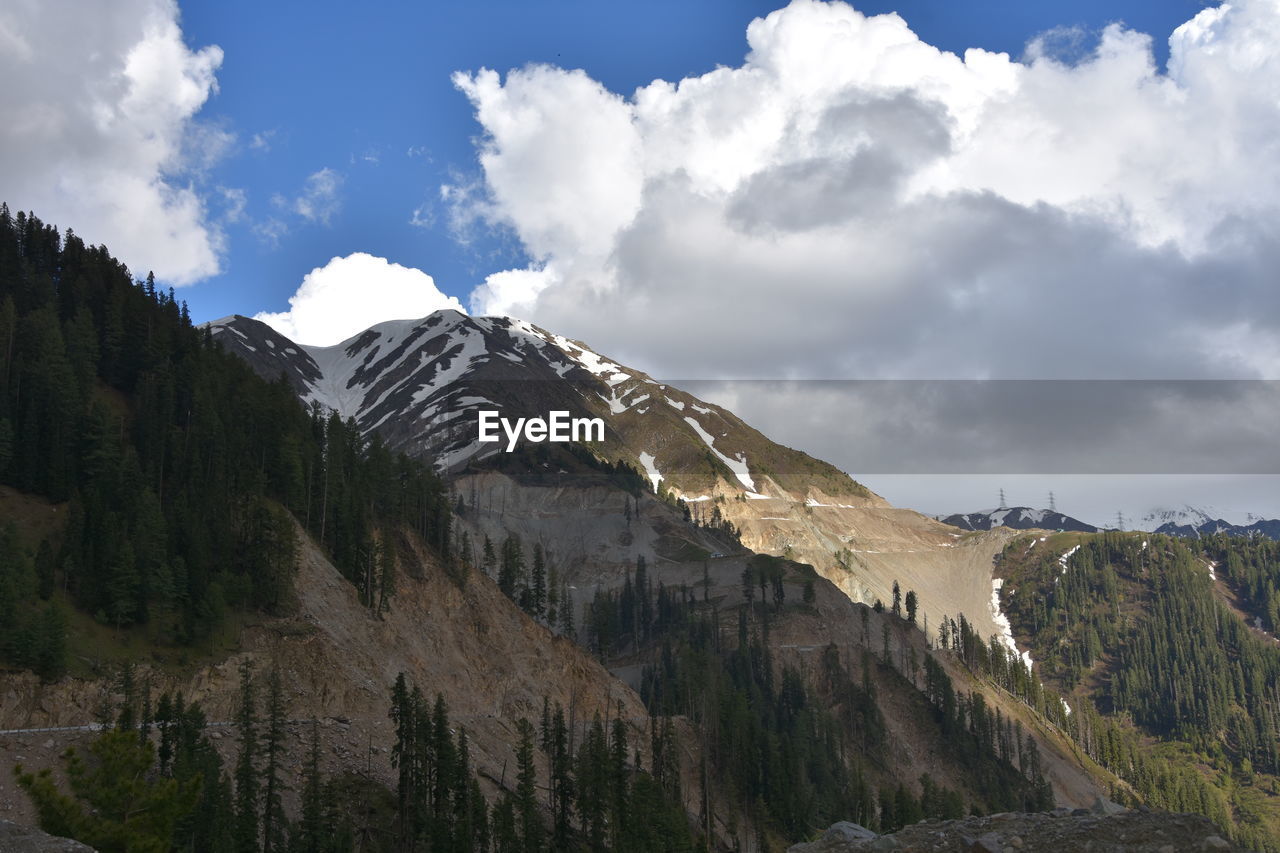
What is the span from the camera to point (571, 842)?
274 feet

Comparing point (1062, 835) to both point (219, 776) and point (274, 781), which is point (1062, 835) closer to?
point (274, 781)

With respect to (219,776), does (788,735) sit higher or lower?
lower

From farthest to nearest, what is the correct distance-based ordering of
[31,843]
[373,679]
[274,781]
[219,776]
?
[373,679], [274,781], [219,776], [31,843]

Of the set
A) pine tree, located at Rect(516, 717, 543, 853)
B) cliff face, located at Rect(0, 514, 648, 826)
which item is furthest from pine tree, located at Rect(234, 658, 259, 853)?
pine tree, located at Rect(516, 717, 543, 853)

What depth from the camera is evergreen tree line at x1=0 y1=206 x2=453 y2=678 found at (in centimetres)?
7825

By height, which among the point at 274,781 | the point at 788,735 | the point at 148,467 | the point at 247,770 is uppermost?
the point at 148,467

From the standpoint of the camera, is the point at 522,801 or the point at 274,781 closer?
the point at 274,781

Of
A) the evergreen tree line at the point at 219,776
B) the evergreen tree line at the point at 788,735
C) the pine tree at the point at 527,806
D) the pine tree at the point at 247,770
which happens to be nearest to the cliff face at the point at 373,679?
the pine tree at the point at 247,770

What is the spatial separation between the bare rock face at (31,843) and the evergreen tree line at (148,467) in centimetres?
3263

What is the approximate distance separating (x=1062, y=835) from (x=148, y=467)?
81196 millimetres

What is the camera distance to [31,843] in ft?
123

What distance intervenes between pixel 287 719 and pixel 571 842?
908 inches

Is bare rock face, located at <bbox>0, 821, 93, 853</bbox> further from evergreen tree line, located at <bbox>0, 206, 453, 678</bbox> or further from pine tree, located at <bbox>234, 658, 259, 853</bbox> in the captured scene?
evergreen tree line, located at <bbox>0, 206, 453, 678</bbox>

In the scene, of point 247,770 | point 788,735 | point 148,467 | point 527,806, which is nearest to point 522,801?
point 527,806
